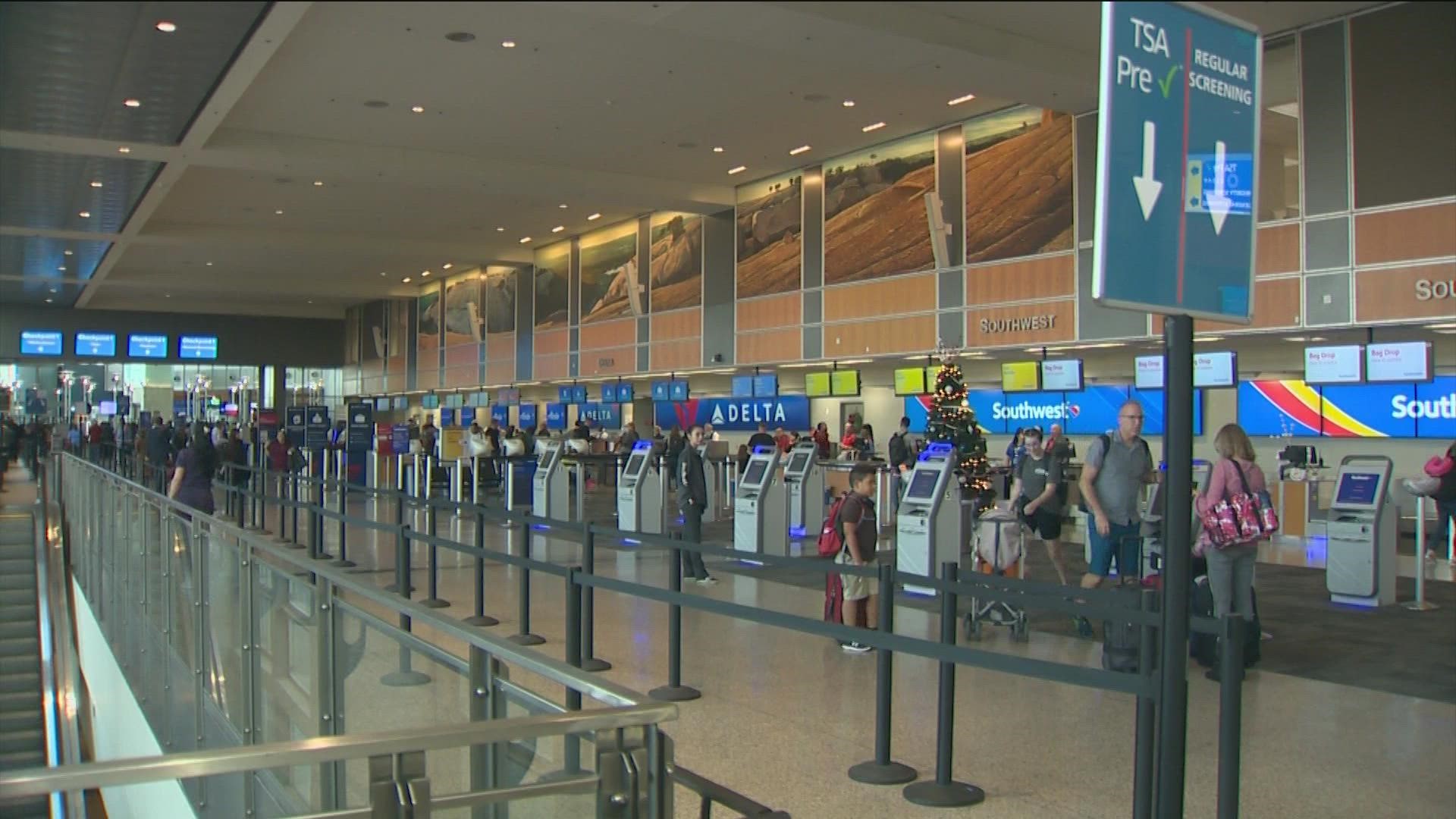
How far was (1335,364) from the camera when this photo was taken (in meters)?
14.1

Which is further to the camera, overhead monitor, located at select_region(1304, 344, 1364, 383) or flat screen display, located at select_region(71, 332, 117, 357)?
flat screen display, located at select_region(71, 332, 117, 357)

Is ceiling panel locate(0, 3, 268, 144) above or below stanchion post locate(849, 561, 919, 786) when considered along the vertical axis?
above

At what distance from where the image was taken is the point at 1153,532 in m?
9.70

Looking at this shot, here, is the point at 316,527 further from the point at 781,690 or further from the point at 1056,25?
the point at 1056,25

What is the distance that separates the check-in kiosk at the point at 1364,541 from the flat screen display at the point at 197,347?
41782 millimetres

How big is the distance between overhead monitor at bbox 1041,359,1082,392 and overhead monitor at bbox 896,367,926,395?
225cm

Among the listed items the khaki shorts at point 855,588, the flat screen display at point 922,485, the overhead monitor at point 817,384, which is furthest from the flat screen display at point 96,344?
the khaki shorts at point 855,588

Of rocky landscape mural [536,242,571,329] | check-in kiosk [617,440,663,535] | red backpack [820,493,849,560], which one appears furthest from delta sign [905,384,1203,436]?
rocky landscape mural [536,242,571,329]

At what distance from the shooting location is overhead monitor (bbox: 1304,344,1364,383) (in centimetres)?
1396

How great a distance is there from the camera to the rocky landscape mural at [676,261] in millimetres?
24250

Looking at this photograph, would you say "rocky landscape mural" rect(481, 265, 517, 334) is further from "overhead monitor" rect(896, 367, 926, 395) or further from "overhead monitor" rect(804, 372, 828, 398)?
"overhead monitor" rect(896, 367, 926, 395)

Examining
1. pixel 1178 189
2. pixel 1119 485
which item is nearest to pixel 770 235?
pixel 1119 485

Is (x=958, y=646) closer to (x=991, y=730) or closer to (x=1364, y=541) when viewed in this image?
(x=991, y=730)

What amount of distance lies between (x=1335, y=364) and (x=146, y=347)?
40.5 m
